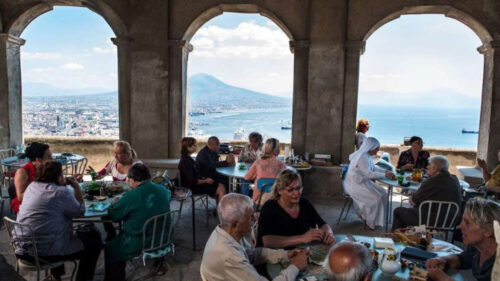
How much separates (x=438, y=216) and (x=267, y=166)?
1.99 meters

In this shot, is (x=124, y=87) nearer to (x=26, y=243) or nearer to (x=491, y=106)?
(x=26, y=243)

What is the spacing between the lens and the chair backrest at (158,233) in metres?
3.32

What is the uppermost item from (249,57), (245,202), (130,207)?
(249,57)

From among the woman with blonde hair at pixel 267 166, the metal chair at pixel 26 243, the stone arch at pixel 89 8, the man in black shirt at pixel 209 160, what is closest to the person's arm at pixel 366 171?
the woman with blonde hair at pixel 267 166

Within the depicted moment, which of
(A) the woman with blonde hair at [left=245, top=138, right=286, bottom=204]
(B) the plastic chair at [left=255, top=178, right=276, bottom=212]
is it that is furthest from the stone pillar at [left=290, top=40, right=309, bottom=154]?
(B) the plastic chair at [left=255, top=178, right=276, bottom=212]

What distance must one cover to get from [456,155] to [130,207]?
8691 millimetres

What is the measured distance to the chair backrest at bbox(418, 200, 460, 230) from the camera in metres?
4.14

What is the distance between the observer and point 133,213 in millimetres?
3283

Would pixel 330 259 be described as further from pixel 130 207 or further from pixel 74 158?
pixel 74 158

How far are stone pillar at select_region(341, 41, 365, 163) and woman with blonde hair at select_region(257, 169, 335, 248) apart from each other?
4.07 meters

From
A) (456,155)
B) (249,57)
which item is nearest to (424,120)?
(249,57)

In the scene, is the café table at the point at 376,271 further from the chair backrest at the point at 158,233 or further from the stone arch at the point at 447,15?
the stone arch at the point at 447,15

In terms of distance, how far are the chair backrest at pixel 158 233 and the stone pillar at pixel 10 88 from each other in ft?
17.4

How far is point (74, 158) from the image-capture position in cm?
655
